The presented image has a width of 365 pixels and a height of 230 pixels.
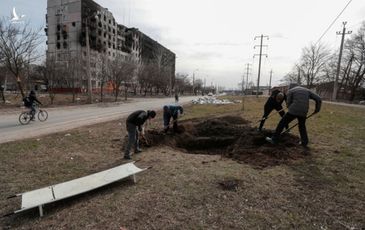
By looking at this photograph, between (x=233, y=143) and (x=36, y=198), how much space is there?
19.6ft

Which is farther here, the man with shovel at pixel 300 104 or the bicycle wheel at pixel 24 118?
the bicycle wheel at pixel 24 118

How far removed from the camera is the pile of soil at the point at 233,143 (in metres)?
5.91

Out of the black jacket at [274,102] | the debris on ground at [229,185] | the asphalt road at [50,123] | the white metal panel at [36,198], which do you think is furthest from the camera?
the asphalt road at [50,123]

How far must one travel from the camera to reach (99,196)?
4.01 meters

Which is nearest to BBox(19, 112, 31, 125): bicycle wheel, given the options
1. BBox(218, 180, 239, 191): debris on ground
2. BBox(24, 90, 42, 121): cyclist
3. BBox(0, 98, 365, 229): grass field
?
BBox(24, 90, 42, 121): cyclist

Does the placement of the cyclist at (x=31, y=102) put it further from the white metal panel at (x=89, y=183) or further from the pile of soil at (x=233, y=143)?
the white metal panel at (x=89, y=183)

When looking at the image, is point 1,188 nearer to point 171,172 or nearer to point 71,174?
point 71,174

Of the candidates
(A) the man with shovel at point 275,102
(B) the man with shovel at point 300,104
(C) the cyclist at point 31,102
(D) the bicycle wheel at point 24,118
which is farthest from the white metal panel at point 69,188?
(C) the cyclist at point 31,102

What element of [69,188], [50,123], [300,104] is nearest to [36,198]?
[69,188]

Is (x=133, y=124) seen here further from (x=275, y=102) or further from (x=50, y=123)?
(x=50, y=123)

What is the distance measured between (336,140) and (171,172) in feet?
17.9

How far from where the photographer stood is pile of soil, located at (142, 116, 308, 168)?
233 inches

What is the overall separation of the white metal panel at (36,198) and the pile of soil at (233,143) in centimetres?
393

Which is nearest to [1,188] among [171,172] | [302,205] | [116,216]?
[116,216]
